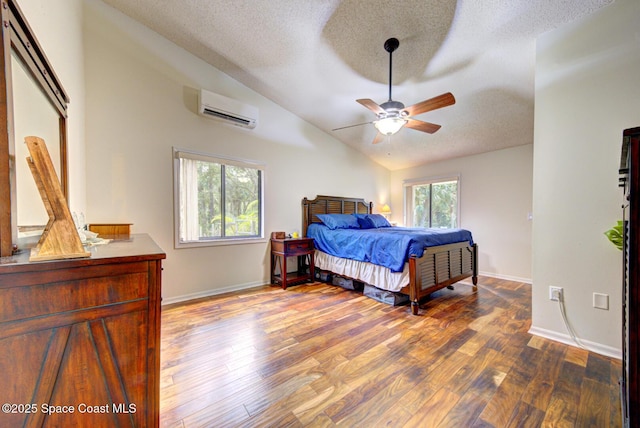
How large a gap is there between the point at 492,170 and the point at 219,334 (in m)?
4.99

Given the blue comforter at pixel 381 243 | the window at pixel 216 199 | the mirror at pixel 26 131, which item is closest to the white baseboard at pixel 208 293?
the window at pixel 216 199

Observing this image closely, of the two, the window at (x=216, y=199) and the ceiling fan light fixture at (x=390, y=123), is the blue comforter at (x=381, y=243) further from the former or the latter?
the ceiling fan light fixture at (x=390, y=123)

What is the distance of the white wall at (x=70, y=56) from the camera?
1.43 metres

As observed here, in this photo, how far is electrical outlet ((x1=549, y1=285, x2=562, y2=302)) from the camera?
228cm

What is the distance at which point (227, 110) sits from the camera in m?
3.41

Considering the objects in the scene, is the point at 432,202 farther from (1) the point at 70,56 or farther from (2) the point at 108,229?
(1) the point at 70,56

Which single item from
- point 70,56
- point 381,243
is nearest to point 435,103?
point 381,243

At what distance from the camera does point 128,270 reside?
36.0 inches

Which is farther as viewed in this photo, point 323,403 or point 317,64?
point 317,64

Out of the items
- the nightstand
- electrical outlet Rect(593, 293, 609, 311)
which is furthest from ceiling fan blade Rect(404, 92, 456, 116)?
the nightstand

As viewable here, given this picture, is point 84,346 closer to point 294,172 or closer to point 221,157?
point 221,157

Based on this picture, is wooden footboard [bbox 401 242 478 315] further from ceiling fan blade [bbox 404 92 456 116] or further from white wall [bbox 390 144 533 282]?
ceiling fan blade [bbox 404 92 456 116]

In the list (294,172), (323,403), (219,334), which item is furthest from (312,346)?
(294,172)

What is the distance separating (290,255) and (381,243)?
1.42m
